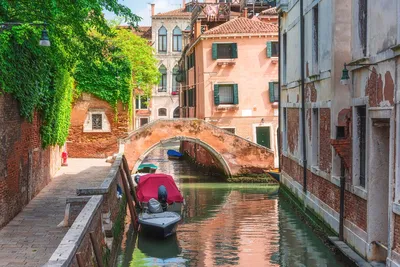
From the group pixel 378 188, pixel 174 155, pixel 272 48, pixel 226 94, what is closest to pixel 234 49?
pixel 272 48

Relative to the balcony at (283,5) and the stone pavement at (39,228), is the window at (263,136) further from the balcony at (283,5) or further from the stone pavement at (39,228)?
the balcony at (283,5)

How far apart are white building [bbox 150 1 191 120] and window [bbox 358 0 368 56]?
141 feet

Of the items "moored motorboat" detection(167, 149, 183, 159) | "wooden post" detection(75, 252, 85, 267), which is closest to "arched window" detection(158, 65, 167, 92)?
"moored motorboat" detection(167, 149, 183, 159)

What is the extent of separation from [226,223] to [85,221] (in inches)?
378

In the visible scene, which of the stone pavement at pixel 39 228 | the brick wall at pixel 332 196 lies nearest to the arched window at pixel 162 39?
the stone pavement at pixel 39 228

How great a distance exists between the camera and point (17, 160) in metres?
14.1

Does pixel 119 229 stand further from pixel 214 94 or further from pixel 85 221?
pixel 214 94

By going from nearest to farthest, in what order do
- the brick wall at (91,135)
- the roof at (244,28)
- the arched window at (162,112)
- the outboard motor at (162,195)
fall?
the outboard motor at (162,195), the brick wall at (91,135), the roof at (244,28), the arched window at (162,112)

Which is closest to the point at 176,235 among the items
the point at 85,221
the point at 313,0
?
the point at 313,0

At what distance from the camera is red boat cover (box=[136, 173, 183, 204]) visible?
18750 millimetres

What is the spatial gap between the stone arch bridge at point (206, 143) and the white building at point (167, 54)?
2685 centimetres

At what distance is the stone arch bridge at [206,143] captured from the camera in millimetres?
26953

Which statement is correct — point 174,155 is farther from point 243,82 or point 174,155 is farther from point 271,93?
point 271,93

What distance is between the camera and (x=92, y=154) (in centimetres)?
2844
